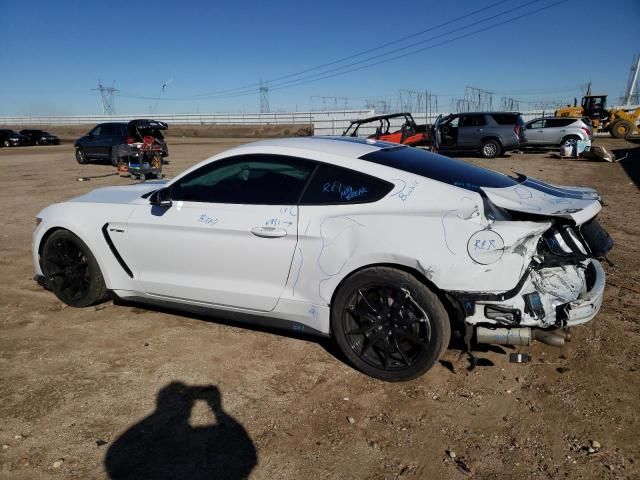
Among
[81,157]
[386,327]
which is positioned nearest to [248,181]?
[386,327]

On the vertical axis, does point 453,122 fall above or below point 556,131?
above

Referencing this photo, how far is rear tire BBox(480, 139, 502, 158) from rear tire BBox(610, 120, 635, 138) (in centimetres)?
1432

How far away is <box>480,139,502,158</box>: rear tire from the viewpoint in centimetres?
1898

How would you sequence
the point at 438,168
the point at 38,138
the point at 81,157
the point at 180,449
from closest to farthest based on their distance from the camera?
1. the point at 180,449
2. the point at 438,168
3. the point at 81,157
4. the point at 38,138

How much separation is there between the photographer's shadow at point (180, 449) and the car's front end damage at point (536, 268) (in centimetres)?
154

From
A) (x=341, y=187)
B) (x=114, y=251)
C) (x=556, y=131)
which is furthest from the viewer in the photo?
(x=556, y=131)

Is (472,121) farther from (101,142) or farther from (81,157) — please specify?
(81,157)

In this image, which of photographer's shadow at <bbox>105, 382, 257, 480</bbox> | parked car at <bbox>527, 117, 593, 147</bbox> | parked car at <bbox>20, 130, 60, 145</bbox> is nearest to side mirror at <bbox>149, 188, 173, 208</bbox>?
photographer's shadow at <bbox>105, 382, 257, 480</bbox>

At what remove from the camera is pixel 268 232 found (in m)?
3.40

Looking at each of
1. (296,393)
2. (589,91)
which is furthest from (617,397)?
(589,91)

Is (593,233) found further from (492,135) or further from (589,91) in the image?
(589,91)

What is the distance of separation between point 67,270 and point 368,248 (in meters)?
2.90

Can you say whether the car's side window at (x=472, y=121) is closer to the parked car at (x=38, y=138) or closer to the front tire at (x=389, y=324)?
the front tire at (x=389, y=324)

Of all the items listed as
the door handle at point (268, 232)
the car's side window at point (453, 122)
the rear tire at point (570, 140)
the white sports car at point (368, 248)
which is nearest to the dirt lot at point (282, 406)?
the white sports car at point (368, 248)
